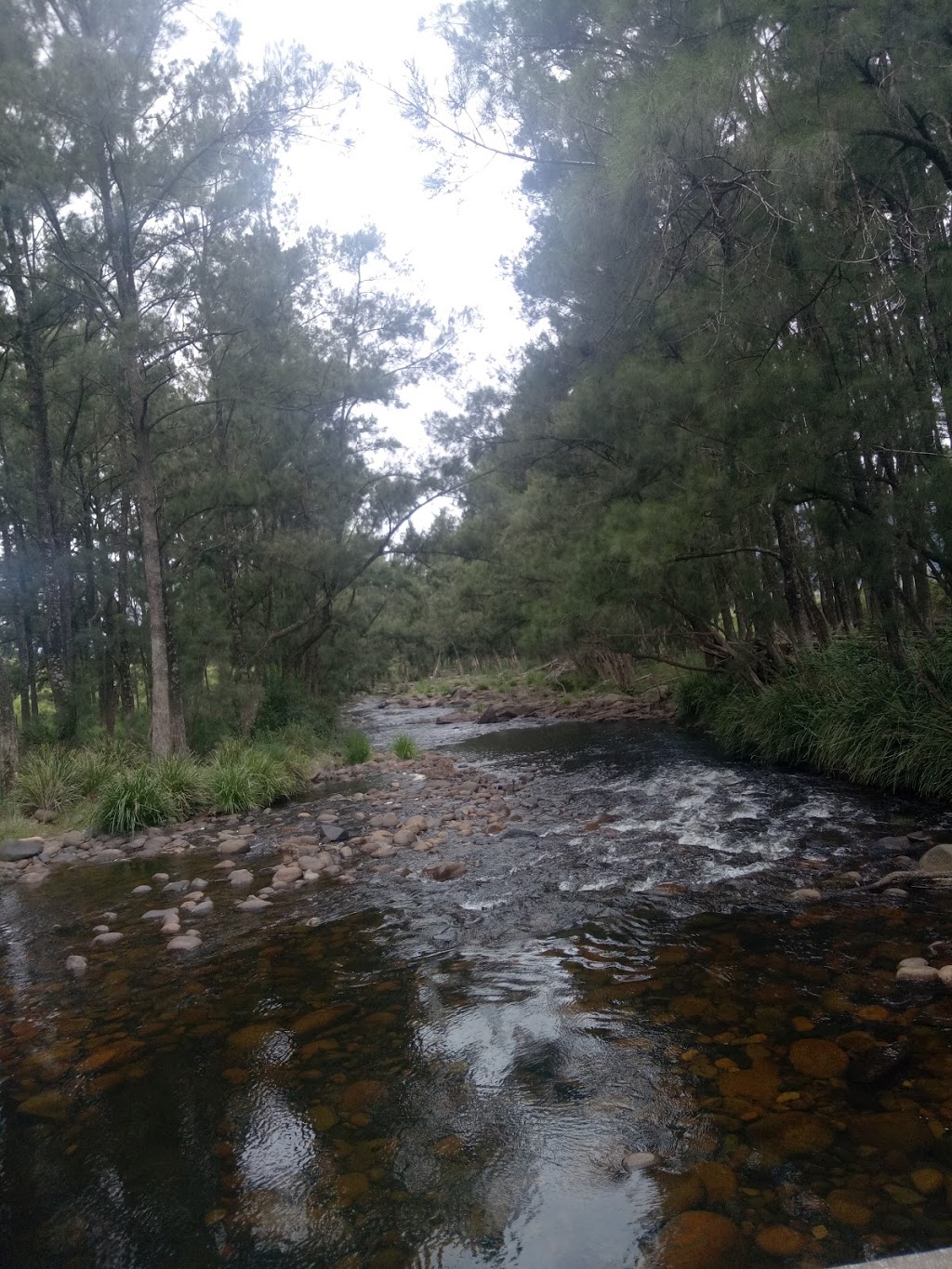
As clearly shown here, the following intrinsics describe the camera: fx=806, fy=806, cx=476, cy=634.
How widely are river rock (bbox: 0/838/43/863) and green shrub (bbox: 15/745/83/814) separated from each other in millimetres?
1725

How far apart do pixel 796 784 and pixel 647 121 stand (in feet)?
26.1

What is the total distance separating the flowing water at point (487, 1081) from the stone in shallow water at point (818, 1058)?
0.01m

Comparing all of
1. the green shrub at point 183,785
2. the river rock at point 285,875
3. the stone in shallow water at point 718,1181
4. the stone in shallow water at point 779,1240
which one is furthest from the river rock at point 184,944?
the green shrub at point 183,785

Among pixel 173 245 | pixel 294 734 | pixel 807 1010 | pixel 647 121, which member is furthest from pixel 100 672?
pixel 807 1010

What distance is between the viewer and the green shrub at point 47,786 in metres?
11.7

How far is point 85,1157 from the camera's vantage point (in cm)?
346

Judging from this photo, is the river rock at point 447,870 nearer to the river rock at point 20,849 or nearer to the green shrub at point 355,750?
the river rock at point 20,849

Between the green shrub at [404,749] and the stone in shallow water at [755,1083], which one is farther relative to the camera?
the green shrub at [404,749]

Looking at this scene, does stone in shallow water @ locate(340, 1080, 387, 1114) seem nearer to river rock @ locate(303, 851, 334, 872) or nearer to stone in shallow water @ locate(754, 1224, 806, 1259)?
stone in shallow water @ locate(754, 1224, 806, 1259)

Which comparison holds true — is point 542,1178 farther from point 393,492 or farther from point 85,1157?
point 393,492

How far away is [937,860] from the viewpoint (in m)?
6.38

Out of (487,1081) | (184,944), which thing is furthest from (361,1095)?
(184,944)

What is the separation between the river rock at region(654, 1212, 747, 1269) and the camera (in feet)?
8.70

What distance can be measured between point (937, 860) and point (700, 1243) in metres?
4.65
